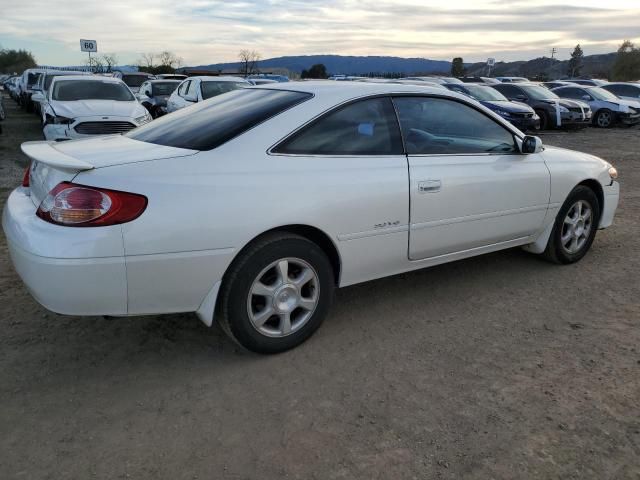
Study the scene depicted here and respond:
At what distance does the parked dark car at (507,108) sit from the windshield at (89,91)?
962 cm

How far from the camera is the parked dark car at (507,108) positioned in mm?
16031

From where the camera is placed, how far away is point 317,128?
3271mm

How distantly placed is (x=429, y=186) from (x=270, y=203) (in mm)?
1201

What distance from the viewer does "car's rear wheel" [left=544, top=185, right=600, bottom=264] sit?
15.2 feet

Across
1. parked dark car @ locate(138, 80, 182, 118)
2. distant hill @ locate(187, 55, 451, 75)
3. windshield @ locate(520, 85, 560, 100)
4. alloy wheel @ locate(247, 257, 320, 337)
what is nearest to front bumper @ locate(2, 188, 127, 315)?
alloy wheel @ locate(247, 257, 320, 337)

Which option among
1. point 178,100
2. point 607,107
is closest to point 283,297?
point 178,100

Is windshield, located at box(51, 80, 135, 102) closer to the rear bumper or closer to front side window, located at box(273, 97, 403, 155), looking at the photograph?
front side window, located at box(273, 97, 403, 155)

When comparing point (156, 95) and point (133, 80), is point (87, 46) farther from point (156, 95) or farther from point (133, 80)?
point (156, 95)

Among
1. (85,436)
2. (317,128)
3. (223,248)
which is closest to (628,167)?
(317,128)

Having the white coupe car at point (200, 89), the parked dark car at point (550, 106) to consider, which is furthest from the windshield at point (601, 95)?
the white coupe car at point (200, 89)

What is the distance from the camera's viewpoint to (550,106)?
58.6ft

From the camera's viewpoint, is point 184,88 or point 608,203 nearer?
point 608,203

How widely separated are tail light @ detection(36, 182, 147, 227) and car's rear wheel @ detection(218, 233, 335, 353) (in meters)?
0.62

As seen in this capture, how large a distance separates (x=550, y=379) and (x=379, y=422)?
1.06 m
